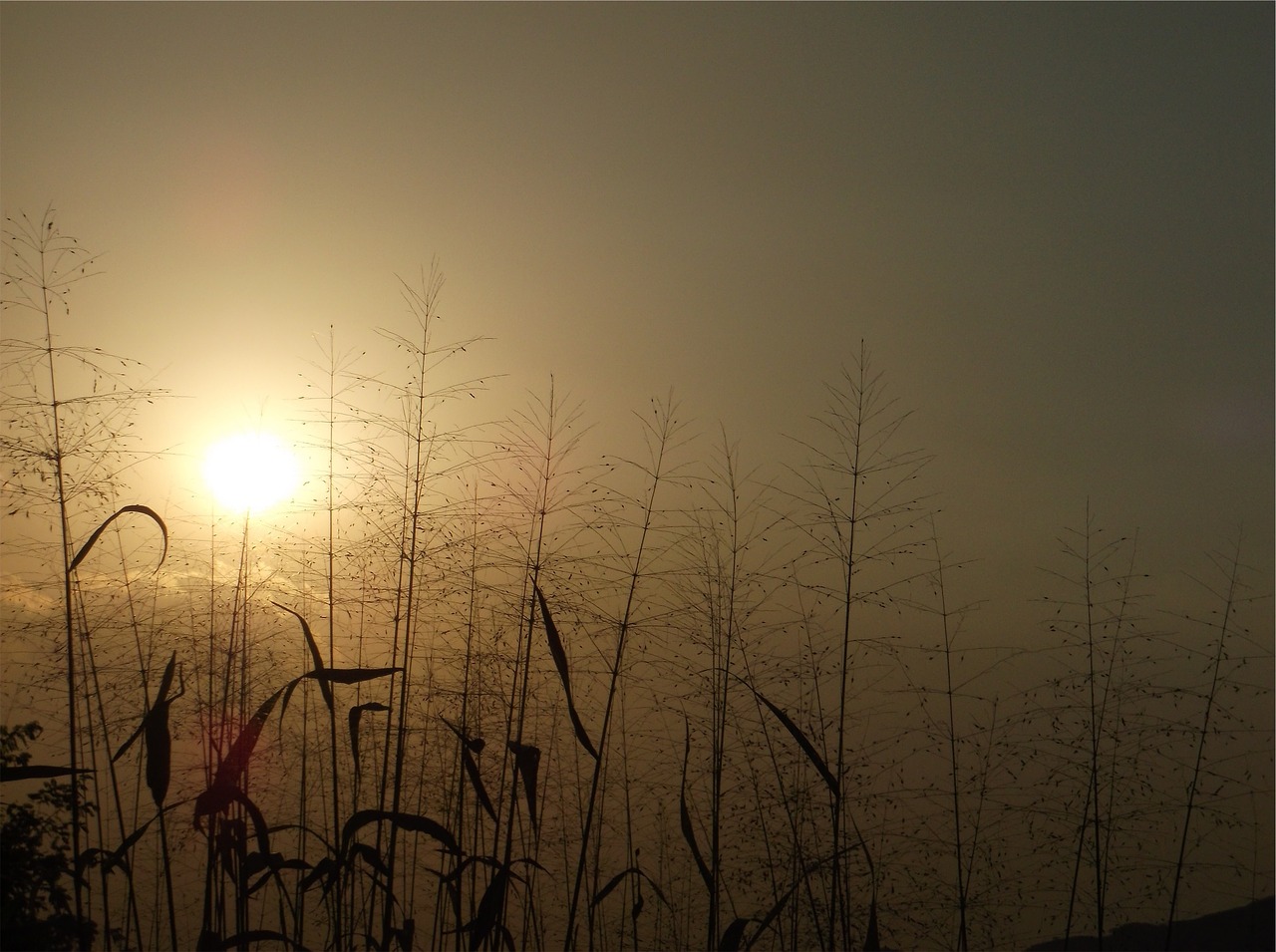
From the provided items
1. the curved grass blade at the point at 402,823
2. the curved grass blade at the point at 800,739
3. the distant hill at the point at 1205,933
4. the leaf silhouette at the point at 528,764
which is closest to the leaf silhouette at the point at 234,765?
the curved grass blade at the point at 402,823

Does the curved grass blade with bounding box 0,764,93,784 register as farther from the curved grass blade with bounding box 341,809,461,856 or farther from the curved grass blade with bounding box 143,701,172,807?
the curved grass blade with bounding box 341,809,461,856

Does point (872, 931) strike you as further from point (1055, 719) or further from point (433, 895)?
point (433, 895)

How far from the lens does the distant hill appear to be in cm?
380

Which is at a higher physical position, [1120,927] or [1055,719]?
[1055,719]

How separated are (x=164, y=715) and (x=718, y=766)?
180 cm

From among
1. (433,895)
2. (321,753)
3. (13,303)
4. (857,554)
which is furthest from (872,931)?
(13,303)

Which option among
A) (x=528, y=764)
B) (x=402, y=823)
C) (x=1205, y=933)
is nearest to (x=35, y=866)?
(x=402, y=823)

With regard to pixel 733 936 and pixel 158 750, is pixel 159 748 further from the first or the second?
pixel 733 936

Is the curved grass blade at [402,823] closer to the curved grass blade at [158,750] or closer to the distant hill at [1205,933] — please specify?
the curved grass blade at [158,750]

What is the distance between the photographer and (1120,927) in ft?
12.9

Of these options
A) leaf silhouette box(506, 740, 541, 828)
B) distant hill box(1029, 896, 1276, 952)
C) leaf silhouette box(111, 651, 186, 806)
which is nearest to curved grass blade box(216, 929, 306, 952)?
leaf silhouette box(111, 651, 186, 806)

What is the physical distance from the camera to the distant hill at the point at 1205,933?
12.5ft

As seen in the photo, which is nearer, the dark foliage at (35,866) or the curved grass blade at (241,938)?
A: the dark foliage at (35,866)

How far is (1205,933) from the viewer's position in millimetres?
3977
